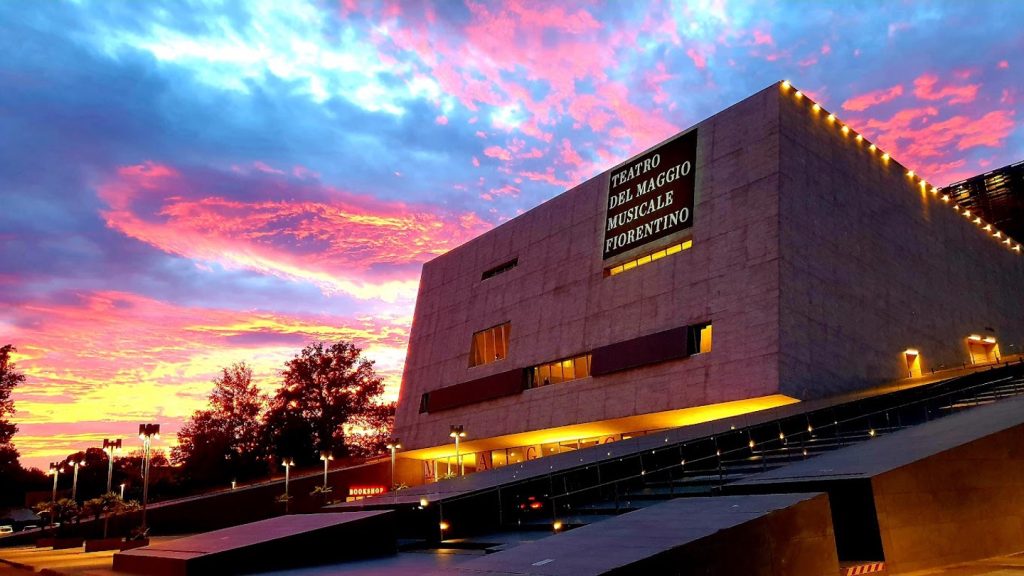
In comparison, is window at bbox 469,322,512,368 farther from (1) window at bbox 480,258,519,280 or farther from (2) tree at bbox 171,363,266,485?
(2) tree at bbox 171,363,266,485

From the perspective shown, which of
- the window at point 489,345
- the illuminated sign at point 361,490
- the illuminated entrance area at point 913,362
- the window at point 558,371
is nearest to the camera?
the illuminated entrance area at point 913,362

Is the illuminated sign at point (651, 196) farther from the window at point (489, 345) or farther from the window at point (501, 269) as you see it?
the window at point (489, 345)

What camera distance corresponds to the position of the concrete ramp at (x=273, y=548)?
36.8 feet

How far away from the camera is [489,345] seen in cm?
4322

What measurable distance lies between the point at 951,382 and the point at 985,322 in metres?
22.4

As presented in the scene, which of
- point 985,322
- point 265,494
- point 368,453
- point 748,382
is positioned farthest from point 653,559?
point 368,453

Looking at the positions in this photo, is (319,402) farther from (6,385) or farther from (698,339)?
(698,339)

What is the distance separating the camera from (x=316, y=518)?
14734 mm

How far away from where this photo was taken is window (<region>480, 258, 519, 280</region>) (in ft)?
143

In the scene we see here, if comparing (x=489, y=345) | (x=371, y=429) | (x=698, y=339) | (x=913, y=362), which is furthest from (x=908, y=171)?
(x=371, y=429)

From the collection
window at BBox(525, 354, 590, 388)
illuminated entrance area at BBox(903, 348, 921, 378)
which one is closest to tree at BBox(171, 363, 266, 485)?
window at BBox(525, 354, 590, 388)

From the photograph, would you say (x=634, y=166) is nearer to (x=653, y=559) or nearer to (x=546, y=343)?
(x=546, y=343)

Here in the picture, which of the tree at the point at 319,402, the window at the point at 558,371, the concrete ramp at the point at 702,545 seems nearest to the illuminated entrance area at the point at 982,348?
the window at the point at 558,371

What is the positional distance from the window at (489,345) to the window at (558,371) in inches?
119
